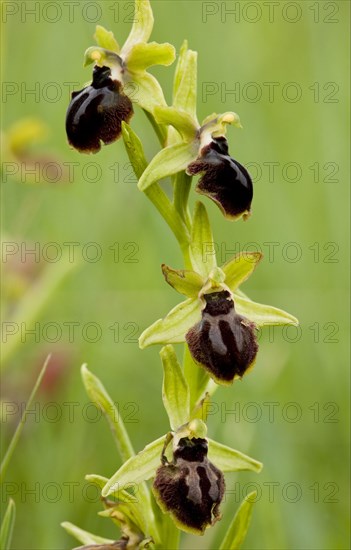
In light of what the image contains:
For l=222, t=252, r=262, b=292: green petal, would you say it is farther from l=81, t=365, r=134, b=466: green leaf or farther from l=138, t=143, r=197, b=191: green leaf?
l=81, t=365, r=134, b=466: green leaf

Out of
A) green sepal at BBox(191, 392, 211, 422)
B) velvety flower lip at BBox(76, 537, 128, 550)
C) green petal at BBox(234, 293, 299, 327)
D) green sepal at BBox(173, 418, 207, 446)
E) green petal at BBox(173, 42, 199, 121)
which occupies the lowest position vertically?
velvety flower lip at BBox(76, 537, 128, 550)

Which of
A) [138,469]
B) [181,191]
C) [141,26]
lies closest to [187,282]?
[181,191]

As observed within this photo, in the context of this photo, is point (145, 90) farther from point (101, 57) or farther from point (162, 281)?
point (162, 281)

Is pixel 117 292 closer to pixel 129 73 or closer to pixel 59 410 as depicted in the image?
pixel 59 410

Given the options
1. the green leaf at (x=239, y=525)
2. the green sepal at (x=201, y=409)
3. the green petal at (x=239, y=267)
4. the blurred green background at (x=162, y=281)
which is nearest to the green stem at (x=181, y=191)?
the green petal at (x=239, y=267)

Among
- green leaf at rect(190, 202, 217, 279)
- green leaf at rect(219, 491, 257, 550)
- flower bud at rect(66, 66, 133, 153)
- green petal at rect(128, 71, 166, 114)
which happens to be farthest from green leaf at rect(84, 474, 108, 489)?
green petal at rect(128, 71, 166, 114)

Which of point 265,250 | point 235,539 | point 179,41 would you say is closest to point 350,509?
point 235,539

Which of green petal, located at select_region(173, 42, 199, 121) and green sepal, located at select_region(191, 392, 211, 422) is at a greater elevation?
green petal, located at select_region(173, 42, 199, 121)
